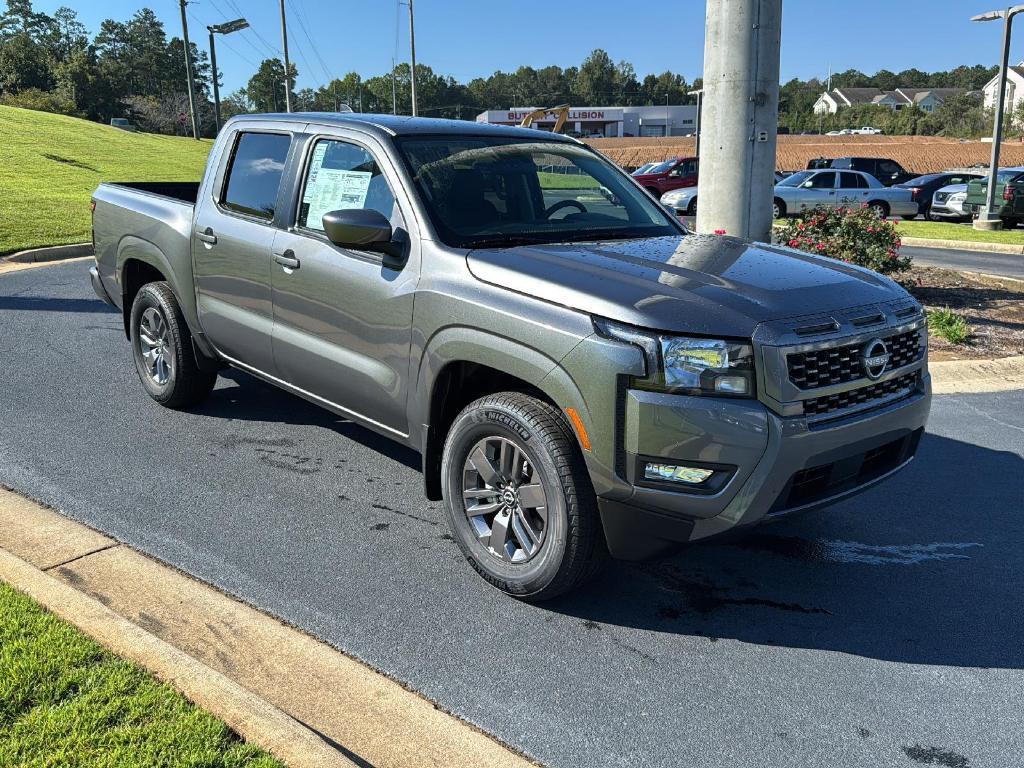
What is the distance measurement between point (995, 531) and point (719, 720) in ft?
7.51

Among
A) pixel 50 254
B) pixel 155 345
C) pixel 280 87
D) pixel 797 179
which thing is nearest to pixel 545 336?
pixel 155 345

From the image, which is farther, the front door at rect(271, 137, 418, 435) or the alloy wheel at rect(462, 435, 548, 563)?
the front door at rect(271, 137, 418, 435)

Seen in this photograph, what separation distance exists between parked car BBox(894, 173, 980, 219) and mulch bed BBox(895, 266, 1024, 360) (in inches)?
602

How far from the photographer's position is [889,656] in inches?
136

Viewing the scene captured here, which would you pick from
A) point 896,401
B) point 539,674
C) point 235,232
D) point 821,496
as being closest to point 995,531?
point 896,401

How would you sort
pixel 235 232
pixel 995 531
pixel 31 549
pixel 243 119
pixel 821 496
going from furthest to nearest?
pixel 243 119 < pixel 235 232 < pixel 995 531 < pixel 31 549 < pixel 821 496

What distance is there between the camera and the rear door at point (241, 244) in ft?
16.5

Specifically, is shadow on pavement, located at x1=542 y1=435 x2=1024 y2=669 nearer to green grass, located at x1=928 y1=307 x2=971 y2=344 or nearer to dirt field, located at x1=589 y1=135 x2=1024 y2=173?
green grass, located at x1=928 y1=307 x2=971 y2=344

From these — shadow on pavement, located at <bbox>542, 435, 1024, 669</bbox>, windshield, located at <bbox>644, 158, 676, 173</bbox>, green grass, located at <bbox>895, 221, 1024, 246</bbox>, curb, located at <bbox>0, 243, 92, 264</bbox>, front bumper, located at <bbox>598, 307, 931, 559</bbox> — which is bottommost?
shadow on pavement, located at <bbox>542, 435, 1024, 669</bbox>

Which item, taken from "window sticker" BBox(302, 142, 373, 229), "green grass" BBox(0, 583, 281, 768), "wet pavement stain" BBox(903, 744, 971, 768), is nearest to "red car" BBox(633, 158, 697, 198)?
"window sticker" BBox(302, 142, 373, 229)

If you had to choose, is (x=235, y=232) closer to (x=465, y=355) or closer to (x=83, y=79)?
(x=465, y=355)

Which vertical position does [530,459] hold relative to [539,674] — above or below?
above

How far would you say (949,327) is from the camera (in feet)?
27.8

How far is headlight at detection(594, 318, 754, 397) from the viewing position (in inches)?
128
